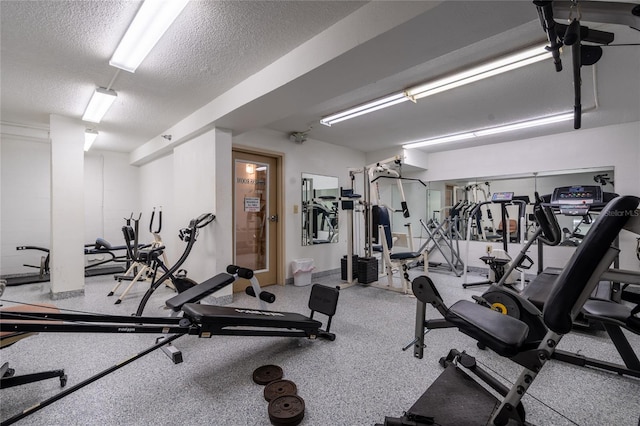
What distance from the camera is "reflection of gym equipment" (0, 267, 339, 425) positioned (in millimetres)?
1304

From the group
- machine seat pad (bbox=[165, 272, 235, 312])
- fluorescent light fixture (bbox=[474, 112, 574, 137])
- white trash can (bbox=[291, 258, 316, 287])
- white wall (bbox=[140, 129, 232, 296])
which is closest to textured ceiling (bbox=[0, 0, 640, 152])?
fluorescent light fixture (bbox=[474, 112, 574, 137])

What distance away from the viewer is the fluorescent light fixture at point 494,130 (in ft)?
13.5

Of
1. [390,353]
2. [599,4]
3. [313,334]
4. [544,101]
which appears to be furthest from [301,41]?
[544,101]

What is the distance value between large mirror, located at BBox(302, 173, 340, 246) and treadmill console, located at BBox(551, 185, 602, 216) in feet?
10.7

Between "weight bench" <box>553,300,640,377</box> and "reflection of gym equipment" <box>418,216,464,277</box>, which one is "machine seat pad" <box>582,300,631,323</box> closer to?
"weight bench" <box>553,300,640,377</box>

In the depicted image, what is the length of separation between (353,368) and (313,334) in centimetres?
48

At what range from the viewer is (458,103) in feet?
11.9

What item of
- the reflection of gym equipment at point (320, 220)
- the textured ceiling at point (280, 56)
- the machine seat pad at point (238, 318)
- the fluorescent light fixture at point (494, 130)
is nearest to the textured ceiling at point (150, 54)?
the textured ceiling at point (280, 56)

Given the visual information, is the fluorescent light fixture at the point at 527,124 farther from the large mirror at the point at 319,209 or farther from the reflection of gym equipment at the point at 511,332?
the reflection of gym equipment at the point at 511,332

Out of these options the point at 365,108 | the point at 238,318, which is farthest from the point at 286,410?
the point at 365,108

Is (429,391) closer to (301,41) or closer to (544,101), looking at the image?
(301,41)

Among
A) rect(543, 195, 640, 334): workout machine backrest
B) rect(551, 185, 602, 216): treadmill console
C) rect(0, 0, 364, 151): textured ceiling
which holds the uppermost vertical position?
rect(0, 0, 364, 151): textured ceiling

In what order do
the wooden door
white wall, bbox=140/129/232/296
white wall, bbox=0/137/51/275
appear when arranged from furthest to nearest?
white wall, bbox=0/137/51/275 → the wooden door → white wall, bbox=140/129/232/296

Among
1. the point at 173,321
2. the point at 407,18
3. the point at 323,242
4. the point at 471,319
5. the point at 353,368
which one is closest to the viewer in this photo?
the point at 471,319
